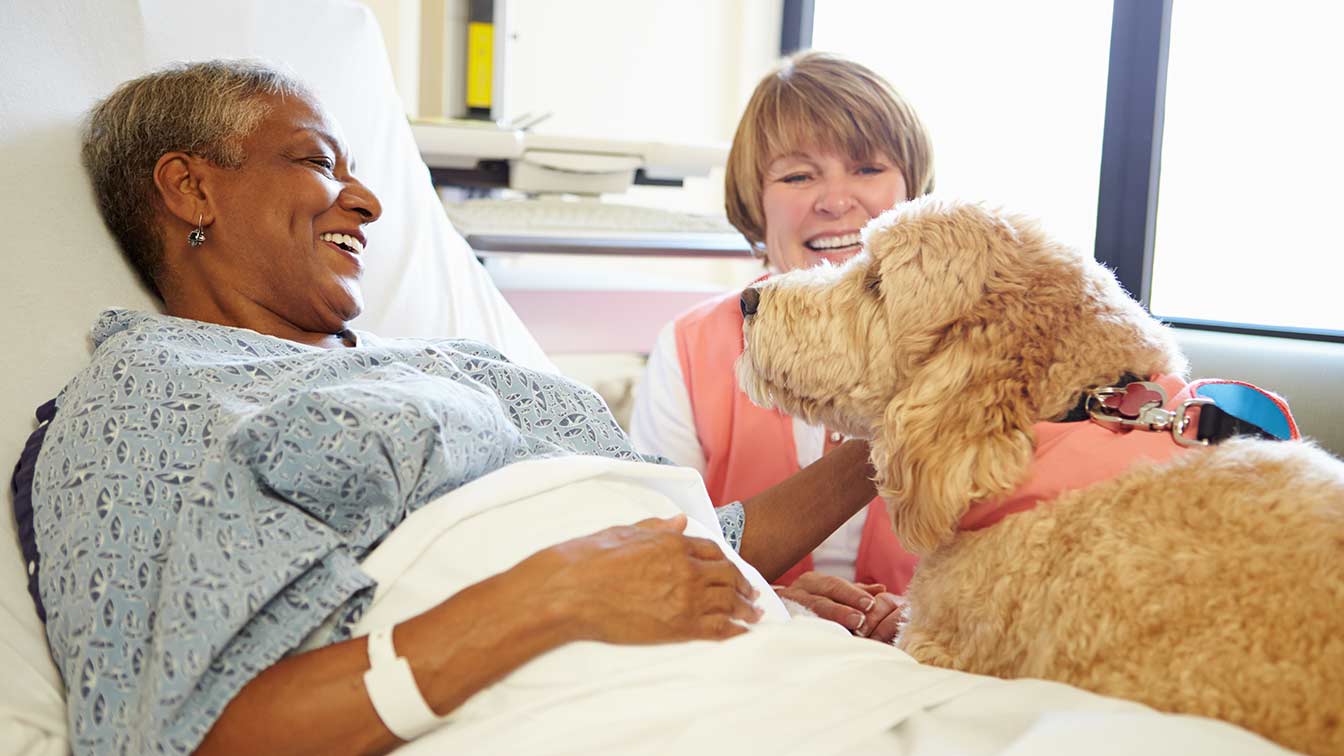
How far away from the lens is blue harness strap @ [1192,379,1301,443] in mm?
1157

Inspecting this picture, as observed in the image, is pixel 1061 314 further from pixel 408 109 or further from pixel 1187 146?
pixel 408 109

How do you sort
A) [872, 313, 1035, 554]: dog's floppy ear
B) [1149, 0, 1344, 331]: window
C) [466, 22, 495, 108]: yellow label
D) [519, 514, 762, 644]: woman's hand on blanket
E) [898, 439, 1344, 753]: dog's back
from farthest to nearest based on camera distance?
[466, 22, 495, 108]: yellow label < [1149, 0, 1344, 331]: window < [872, 313, 1035, 554]: dog's floppy ear < [519, 514, 762, 644]: woman's hand on blanket < [898, 439, 1344, 753]: dog's back

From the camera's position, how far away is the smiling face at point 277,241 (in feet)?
5.10

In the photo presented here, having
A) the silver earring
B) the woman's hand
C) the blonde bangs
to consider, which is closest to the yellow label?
the blonde bangs

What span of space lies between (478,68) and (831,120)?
1539 millimetres

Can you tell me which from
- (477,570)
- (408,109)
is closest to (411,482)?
(477,570)

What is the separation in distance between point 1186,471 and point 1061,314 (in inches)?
9.2

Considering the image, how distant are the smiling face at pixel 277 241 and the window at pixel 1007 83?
2.18 meters

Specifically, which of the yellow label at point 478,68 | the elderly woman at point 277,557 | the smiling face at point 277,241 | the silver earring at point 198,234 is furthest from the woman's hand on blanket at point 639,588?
the yellow label at point 478,68

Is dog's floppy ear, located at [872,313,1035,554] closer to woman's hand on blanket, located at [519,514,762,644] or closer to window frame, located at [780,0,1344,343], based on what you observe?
woman's hand on blanket, located at [519,514,762,644]

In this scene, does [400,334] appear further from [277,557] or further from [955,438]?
[955,438]

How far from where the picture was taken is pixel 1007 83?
12.7ft

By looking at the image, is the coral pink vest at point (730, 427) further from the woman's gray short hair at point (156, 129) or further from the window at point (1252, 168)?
the window at point (1252, 168)

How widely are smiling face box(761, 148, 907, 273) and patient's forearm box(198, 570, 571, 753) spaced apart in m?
1.19
